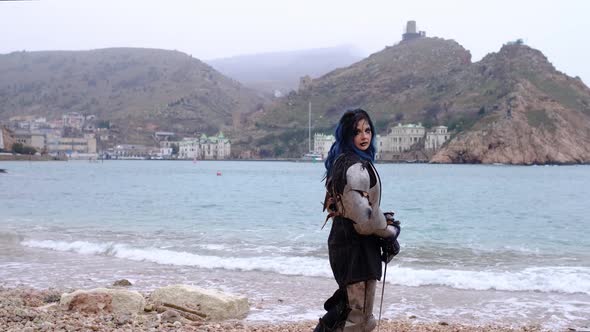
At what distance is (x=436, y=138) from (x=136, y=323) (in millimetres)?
153624

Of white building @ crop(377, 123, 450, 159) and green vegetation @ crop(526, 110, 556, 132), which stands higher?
green vegetation @ crop(526, 110, 556, 132)

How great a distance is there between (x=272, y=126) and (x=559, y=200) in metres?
156

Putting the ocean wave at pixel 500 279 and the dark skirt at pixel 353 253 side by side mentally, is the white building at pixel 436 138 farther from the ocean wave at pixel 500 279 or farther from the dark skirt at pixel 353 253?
the dark skirt at pixel 353 253

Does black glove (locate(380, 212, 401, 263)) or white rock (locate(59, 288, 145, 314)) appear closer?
black glove (locate(380, 212, 401, 263))

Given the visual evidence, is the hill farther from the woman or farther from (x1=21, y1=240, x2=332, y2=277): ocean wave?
the woman

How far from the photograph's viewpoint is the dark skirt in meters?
3.79

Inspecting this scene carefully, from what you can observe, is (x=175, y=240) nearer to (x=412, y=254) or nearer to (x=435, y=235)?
(x=412, y=254)

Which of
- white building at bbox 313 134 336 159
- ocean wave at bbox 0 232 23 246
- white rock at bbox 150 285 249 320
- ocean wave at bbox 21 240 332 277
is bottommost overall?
ocean wave at bbox 0 232 23 246

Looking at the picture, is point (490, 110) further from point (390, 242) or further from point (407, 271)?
point (390, 242)

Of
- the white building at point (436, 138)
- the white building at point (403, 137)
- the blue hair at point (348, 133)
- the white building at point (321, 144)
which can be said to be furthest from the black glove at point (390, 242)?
the white building at point (321, 144)

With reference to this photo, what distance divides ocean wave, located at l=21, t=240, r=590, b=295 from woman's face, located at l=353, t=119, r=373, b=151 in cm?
705

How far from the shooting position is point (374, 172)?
3.83 m

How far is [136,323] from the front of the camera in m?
6.48

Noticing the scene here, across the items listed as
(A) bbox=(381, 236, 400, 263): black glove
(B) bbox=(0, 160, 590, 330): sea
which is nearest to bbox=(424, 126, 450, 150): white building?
(B) bbox=(0, 160, 590, 330): sea
